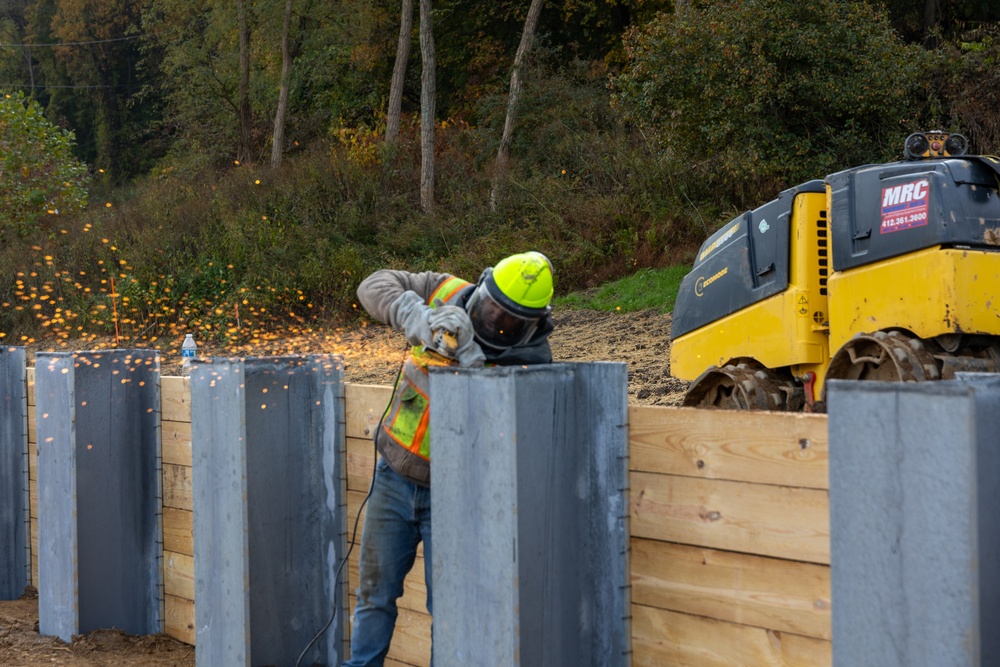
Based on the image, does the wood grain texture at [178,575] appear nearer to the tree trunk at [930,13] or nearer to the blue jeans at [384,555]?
the blue jeans at [384,555]

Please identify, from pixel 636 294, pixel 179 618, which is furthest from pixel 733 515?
pixel 636 294

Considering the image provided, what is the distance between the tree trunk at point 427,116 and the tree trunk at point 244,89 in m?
10.6

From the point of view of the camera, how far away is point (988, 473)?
258 cm

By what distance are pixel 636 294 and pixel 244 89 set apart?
70.7 ft

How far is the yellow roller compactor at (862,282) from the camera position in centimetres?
659

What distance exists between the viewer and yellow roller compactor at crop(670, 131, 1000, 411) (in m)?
6.59

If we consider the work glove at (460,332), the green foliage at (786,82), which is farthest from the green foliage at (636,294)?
the work glove at (460,332)

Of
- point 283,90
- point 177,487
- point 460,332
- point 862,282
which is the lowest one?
point 177,487

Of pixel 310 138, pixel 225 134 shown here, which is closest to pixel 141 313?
pixel 310 138

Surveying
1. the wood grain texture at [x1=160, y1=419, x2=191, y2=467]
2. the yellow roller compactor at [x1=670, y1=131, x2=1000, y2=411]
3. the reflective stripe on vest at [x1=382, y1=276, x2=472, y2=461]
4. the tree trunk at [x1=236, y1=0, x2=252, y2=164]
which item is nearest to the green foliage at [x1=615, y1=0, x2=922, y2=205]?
the yellow roller compactor at [x1=670, y1=131, x2=1000, y2=411]

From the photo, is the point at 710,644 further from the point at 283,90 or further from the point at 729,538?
the point at 283,90

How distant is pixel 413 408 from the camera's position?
4.34 meters

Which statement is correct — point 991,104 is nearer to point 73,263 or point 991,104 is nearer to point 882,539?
point 882,539

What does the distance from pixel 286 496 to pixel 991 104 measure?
615 inches
